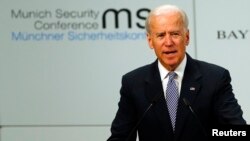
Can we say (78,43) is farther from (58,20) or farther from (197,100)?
(197,100)

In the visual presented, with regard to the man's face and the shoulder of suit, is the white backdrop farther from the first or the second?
the man's face

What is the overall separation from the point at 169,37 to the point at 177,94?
0.26m

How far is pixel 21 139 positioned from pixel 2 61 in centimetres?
65

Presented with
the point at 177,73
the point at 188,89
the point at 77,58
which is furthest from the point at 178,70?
the point at 77,58

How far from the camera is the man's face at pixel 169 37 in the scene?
8.39 ft

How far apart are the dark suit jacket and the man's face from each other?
114mm

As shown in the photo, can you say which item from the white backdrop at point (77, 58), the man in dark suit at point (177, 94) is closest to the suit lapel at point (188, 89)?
the man in dark suit at point (177, 94)

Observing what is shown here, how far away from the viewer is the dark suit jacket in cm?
254

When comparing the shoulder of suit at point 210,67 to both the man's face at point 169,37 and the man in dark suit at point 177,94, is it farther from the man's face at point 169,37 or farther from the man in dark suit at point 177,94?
the man's face at point 169,37

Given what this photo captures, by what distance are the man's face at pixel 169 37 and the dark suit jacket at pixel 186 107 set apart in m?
0.11

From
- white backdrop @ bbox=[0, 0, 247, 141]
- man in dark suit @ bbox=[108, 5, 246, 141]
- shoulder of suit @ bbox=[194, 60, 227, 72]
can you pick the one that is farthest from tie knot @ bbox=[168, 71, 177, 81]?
white backdrop @ bbox=[0, 0, 247, 141]

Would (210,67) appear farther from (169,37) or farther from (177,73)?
(169,37)

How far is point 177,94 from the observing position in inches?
102

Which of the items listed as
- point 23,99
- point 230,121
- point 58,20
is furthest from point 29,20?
point 230,121
